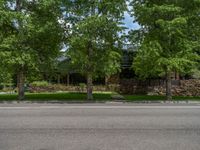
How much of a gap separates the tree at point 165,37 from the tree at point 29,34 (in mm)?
5971

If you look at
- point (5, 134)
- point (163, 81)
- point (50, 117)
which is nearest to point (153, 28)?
point (163, 81)

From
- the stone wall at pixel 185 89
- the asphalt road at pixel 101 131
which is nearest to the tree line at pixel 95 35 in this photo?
the stone wall at pixel 185 89

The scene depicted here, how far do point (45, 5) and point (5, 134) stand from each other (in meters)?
19.4

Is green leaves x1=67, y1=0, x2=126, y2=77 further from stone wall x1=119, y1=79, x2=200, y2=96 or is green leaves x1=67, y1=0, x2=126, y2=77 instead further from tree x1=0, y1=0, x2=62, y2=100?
stone wall x1=119, y1=79, x2=200, y2=96

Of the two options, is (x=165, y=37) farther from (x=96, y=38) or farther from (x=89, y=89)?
(x=89, y=89)

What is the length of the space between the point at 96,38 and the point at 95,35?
432mm

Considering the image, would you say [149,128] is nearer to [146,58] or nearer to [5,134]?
[5,134]

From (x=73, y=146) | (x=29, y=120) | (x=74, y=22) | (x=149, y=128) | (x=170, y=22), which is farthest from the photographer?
(x=74, y=22)

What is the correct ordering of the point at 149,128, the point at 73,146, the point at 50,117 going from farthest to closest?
the point at 50,117 → the point at 149,128 → the point at 73,146

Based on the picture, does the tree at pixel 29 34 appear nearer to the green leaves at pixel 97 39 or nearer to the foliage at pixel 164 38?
the green leaves at pixel 97 39

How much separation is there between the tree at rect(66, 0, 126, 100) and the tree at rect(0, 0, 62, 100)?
146 centimetres

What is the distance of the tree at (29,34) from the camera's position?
1147 inches

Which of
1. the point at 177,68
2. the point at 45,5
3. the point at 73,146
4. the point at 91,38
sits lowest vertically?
the point at 73,146

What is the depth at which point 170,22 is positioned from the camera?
2862 centimetres
